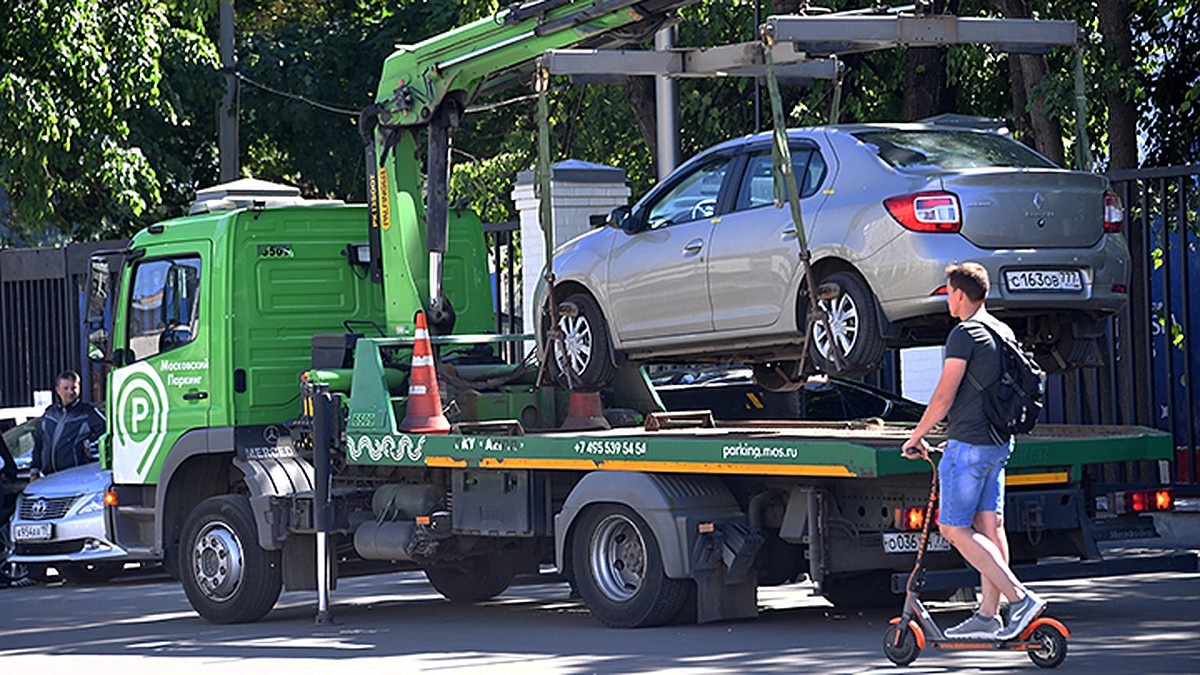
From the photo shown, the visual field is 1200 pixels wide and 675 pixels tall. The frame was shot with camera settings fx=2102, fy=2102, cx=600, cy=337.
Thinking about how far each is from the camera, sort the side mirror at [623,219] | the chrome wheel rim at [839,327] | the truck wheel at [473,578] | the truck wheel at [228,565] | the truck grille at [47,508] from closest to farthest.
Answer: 1. the chrome wheel rim at [839,327]
2. the side mirror at [623,219]
3. the truck wheel at [228,565]
4. the truck wheel at [473,578]
5. the truck grille at [47,508]

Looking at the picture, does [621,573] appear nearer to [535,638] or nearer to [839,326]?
[535,638]

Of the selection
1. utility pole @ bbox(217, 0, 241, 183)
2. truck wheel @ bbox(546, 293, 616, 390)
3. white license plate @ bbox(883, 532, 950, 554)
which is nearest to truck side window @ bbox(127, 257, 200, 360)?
truck wheel @ bbox(546, 293, 616, 390)

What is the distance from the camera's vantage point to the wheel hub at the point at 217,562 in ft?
42.3

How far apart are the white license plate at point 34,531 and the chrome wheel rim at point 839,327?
7780 mm

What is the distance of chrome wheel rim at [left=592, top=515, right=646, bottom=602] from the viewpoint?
11125 mm

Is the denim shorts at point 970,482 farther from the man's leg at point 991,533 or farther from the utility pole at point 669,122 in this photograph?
the utility pole at point 669,122

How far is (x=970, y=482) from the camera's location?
356 inches

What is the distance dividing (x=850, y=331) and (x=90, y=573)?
29.2 ft

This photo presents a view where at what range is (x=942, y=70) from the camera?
69.4 ft

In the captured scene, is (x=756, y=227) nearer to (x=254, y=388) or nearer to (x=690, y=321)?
(x=690, y=321)

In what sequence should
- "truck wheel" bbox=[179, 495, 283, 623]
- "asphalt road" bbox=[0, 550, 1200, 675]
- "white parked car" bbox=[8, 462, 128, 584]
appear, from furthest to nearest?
"white parked car" bbox=[8, 462, 128, 584] < "truck wheel" bbox=[179, 495, 283, 623] < "asphalt road" bbox=[0, 550, 1200, 675]

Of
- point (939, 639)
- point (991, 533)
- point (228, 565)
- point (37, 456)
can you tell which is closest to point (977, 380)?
point (991, 533)

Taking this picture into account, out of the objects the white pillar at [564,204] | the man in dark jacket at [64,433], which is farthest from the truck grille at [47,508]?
the white pillar at [564,204]

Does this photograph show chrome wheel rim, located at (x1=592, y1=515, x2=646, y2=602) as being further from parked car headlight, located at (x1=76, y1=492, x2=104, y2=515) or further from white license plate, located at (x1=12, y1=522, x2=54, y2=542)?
white license plate, located at (x1=12, y1=522, x2=54, y2=542)
